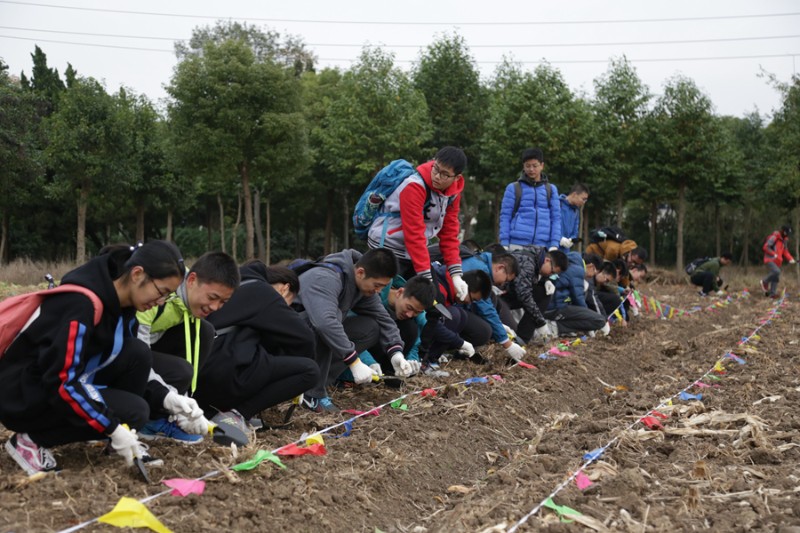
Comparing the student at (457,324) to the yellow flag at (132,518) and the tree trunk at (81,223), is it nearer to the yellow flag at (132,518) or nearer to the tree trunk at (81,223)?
the yellow flag at (132,518)

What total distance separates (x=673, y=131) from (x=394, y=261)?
65.9 ft

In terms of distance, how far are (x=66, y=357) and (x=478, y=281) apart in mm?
4543

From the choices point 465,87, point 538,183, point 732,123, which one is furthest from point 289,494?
point 732,123

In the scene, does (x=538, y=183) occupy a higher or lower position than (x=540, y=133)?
lower

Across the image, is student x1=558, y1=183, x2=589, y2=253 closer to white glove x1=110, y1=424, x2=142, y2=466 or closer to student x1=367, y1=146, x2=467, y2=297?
student x1=367, y1=146, x2=467, y2=297

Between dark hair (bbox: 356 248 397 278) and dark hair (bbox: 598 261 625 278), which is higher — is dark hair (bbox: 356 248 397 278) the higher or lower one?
the higher one

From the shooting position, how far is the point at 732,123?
101ft

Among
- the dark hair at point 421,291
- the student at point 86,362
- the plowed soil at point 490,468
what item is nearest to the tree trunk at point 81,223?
the plowed soil at point 490,468

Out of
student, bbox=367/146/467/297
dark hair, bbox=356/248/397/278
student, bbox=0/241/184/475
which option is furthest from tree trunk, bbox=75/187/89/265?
student, bbox=0/241/184/475

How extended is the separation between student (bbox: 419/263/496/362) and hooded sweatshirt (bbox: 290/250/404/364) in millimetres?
1275

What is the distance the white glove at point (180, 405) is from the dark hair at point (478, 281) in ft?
12.5

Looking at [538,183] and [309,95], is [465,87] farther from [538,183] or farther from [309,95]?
[538,183]

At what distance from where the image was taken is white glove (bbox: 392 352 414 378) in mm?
5773

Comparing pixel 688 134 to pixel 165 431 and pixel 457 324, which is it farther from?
pixel 165 431
